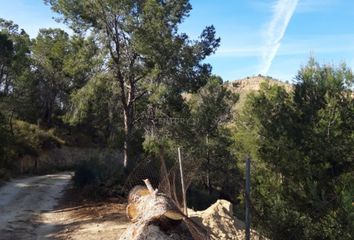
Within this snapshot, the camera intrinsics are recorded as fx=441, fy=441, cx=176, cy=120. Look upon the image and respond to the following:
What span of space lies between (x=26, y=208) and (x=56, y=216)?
1.72 metres

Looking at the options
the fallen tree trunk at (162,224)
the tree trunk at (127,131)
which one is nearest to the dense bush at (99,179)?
the tree trunk at (127,131)

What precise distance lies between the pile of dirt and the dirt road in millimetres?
3972

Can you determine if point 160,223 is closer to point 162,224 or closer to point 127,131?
point 162,224

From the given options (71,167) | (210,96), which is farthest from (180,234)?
(71,167)

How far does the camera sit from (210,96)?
36125 mm

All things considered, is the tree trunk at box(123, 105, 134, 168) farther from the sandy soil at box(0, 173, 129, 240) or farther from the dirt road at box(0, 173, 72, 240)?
the dirt road at box(0, 173, 72, 240)

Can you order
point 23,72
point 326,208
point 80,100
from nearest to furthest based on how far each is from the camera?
point 326,208
point 80,100
point 23,72

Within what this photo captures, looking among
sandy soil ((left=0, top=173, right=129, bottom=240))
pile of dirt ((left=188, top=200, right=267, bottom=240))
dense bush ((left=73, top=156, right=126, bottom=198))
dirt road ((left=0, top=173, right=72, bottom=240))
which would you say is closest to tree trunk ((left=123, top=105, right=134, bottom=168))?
dense bush ((left=73, top=156, right=126, bottom=198))

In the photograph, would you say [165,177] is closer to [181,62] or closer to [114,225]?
[114,225]

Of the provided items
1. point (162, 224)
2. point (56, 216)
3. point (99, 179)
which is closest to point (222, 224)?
point (162, 224)

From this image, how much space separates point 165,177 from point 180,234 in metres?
1.24

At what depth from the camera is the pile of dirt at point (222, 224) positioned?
10.4m

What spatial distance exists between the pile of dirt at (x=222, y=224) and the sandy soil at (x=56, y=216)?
7.03ft

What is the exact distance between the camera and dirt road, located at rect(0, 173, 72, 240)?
37.5 feet
